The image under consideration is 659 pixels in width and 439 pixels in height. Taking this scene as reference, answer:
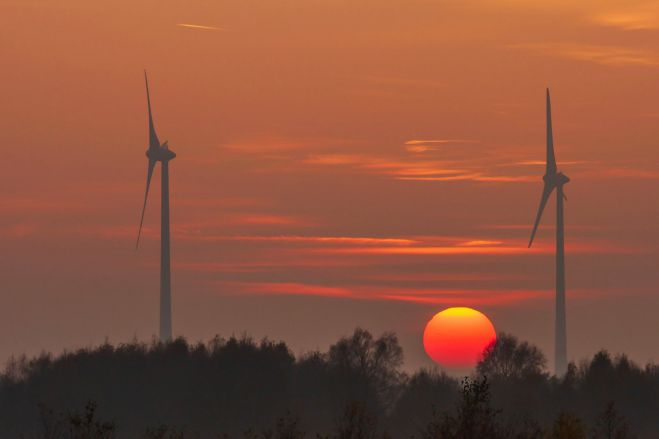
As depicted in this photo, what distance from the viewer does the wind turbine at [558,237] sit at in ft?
520

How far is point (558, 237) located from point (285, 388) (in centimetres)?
3072

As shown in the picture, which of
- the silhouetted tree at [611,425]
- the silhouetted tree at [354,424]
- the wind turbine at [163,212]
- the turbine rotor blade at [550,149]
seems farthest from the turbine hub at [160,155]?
the silhouetted tree at [354,424]

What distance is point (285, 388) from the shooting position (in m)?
A: 175

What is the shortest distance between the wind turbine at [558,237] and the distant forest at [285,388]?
9.92 feet

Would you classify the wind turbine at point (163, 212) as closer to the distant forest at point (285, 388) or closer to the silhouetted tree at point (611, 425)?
the distant forest at point (285, 388)

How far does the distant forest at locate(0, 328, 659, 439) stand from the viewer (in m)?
161

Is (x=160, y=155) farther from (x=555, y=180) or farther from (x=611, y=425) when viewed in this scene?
(x=611, y=425)

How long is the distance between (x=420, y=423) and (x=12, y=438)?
3642cm

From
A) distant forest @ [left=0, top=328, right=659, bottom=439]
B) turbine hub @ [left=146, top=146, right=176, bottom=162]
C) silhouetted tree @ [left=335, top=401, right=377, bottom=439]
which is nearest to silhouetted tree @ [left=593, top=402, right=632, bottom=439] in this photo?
silhouetted tree @ [left=335, top=401, right=377, bottom=439]

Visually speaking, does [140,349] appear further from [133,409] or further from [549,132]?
[549,132]

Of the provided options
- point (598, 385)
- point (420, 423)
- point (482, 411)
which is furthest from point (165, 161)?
point (482, 411)

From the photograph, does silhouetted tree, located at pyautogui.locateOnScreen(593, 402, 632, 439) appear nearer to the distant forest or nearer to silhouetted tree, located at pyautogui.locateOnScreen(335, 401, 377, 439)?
silhouetted tree, located at pyautogui.locateOnScreen(335, 401, 377, 439)

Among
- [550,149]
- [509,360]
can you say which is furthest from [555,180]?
[509,360]

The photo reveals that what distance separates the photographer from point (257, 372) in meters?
178
